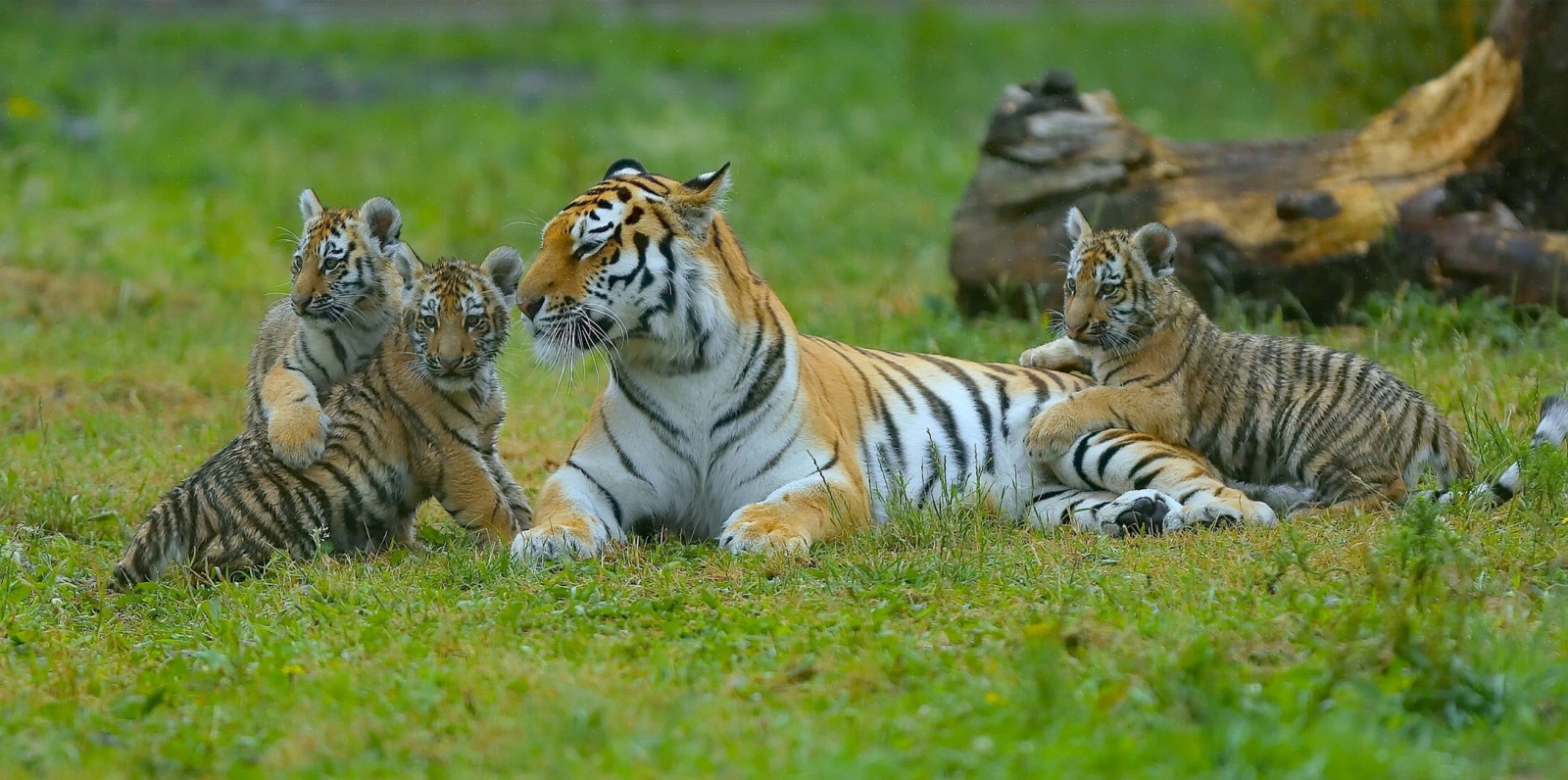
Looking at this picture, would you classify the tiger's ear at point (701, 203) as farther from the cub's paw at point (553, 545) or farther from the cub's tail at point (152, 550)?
the cub's tail at point (152, 550)

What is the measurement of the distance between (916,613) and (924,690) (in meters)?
0.65

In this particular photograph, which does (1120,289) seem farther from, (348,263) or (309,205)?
(309,205)

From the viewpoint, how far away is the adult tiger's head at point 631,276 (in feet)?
16.5

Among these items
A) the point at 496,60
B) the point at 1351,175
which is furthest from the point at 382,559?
the point at 496,60

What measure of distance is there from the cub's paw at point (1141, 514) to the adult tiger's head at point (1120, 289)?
24.8 inches

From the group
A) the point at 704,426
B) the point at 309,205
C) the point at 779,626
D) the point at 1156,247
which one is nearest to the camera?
the point at 779,626

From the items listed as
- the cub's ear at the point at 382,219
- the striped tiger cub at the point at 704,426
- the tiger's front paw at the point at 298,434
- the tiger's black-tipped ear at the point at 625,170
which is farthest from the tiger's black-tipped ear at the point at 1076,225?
the tiger's front paw at the point at 298,434

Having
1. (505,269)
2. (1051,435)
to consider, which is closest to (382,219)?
(505,269)

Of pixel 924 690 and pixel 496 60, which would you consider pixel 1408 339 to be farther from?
pixel 496 60

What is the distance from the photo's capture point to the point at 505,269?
5328 mm

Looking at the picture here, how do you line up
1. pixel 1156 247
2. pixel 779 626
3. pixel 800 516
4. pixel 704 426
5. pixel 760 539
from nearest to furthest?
pixel 779 626
pixel 760 539
pixel 800 516
pixel 704 426
pixel 1156 247

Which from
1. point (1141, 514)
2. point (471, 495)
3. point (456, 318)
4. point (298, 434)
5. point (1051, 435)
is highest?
point (456, 318)

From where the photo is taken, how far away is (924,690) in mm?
3480

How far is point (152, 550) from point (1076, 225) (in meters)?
3.15
